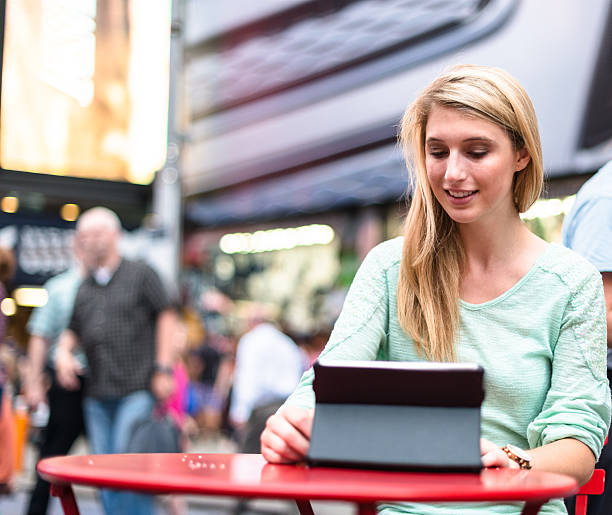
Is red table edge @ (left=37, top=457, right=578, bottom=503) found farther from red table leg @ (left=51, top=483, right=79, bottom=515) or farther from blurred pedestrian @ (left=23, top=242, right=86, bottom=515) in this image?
blurred pedestrian @ (left=23, top=242, right=86, bottom=515)

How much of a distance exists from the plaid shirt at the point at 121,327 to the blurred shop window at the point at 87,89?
403 centimetres

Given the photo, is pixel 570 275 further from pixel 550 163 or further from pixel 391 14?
pixel 391 14

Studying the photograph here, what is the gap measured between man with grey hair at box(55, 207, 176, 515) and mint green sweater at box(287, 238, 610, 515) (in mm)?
3591

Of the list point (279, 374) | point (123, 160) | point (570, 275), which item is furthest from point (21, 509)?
point (570, 275)

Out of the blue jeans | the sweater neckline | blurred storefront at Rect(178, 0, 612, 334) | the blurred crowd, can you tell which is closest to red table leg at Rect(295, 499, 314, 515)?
the sweater neckline

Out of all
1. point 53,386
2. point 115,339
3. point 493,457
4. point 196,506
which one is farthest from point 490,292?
point 196,506

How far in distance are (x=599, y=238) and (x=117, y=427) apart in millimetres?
3574

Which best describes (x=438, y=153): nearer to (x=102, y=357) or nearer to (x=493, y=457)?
(x=493, y=457)

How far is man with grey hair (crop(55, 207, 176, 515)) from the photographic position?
520cm

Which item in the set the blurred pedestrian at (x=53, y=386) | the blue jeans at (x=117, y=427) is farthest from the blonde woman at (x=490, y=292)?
the blurred pedestrian at (x=53, y=386)

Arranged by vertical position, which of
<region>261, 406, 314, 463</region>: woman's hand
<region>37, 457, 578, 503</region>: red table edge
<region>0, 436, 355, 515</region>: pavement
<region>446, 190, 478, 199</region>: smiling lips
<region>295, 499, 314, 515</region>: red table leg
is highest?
<region>446, 190, 478, 199</region>: smiling lips

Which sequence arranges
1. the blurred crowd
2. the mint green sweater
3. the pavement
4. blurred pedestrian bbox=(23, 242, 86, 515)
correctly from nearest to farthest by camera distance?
the mint green sweater, the blurred crowd, blurred pedestrian bbox=(23, 242, 86, 515), the pavement

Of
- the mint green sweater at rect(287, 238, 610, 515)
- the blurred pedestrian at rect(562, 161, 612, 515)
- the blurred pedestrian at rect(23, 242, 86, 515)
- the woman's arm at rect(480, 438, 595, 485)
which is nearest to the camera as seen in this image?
the woman's arm at rect(480, 438, 595, 485)

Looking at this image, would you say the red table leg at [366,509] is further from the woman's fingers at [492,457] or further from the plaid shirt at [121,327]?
the plaid shirt at [121,327]
